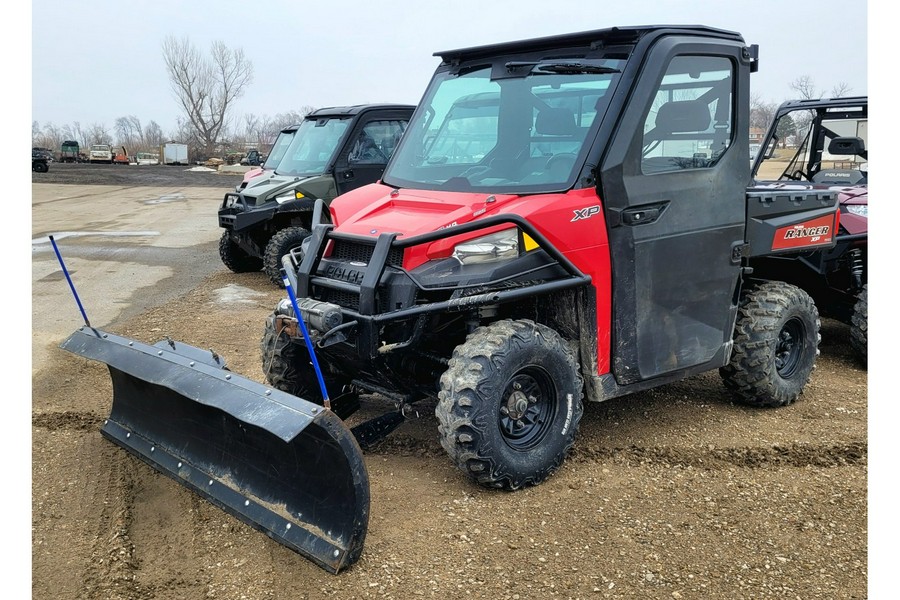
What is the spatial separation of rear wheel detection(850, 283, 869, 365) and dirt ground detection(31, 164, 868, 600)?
4.10 ft

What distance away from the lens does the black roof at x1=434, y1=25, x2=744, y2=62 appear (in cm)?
454

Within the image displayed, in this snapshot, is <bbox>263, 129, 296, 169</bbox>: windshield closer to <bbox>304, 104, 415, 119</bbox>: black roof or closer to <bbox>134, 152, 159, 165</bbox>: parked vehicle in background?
<bbox>304, 104, 415, 119</bbox>: black roof

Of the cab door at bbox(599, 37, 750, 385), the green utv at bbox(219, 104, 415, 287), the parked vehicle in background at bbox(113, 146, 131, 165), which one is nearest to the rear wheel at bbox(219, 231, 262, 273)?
the green utv at bbox(219, 104, 415, 287)

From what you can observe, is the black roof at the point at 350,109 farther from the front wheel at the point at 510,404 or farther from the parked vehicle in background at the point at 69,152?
the parked vehicle in background at the point at 69,152

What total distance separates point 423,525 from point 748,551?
1457 millimetres

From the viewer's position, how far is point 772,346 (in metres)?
5.39

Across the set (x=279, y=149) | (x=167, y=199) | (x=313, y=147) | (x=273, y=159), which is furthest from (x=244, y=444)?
(x=167, y=199)

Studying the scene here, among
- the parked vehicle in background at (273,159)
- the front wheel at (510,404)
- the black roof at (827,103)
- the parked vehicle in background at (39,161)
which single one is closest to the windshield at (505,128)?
the front wheel at (510,404)

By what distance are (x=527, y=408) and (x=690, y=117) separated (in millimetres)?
1946

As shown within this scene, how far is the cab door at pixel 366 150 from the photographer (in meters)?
10.7

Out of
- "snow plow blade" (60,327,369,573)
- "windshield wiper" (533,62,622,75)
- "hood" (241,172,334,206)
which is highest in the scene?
"windshield wiper" (533,62,622,75)

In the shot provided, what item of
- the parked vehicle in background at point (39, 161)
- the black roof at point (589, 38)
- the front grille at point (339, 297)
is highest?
the parked vehicle in background at point (39, 161)

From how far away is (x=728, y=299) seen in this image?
515cm

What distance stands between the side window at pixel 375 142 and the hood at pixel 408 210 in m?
5.90
